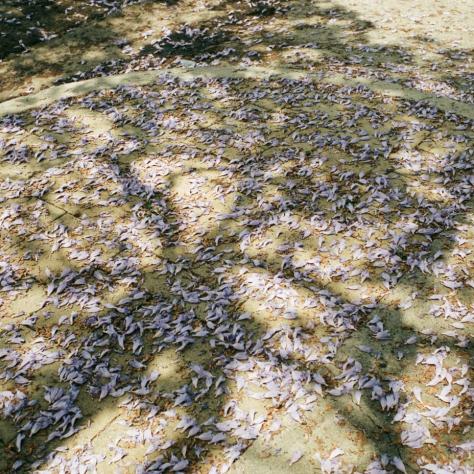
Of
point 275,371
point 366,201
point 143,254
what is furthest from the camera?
point 366,201

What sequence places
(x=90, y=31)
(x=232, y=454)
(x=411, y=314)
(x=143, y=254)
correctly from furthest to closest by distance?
(x=90, y=31) → (x=143, y=254) → (x=411, y=314) → (x=232, y=454)

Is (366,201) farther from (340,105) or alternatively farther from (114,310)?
(114,310)

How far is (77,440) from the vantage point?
12.4 feet

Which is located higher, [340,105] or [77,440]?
[340,105]

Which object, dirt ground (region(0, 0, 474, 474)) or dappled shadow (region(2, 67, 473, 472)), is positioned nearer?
dirt ground (region(0, 0, 474, 474))

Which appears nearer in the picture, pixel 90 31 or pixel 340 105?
pixel 340 105

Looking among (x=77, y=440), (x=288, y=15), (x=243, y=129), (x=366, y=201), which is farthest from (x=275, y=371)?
(x=288, y=15)

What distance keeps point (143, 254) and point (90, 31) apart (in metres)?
8.94

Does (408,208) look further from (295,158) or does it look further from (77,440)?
(77,440)

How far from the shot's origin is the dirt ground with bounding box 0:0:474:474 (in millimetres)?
3729

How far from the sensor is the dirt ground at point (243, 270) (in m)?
3.73

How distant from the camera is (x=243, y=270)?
509cm

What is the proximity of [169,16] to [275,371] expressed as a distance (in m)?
11.3

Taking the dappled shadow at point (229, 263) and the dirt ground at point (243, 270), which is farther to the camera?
the dappled shadow at point (229, 263)
